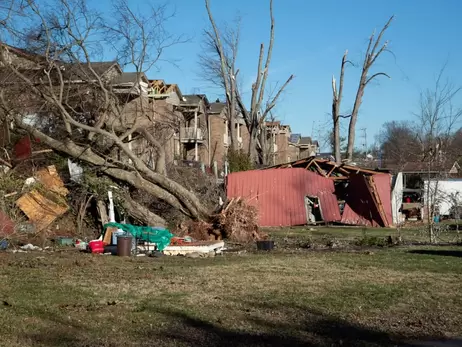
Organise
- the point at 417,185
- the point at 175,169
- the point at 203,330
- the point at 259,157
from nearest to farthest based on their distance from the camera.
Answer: the point at 203,330, the point at 175,169, the point at 417,185, the point at 259,157

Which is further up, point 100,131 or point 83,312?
point 100,131

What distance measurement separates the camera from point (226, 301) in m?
9.23

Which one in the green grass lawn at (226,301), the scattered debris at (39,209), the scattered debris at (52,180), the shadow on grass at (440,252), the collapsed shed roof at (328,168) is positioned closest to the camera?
the green grass lawn at (226,301)

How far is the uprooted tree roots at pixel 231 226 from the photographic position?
19794 millimetres

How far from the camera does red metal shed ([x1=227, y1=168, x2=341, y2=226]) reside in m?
28.8

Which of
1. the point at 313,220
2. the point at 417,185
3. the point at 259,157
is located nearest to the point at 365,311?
the point at 313,220

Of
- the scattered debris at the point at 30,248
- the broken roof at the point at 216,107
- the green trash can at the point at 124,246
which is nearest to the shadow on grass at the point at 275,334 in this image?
Result: the green trash can at the point at 124,246

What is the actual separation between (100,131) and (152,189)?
258 centimetres

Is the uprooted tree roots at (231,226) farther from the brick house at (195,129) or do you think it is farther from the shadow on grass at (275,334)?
the brick house at (195,129)

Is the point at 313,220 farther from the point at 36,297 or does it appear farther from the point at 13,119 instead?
the point at 36,297

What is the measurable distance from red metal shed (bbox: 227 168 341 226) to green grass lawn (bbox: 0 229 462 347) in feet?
45.7

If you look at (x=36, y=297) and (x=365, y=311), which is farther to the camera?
(x=36, y=297)

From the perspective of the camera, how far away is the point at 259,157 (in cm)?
5353

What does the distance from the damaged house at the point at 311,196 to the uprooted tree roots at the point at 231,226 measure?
24.6ft
